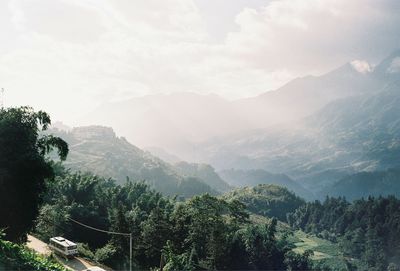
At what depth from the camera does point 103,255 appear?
46156 millimetres

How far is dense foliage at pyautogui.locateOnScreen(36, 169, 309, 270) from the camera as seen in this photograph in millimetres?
50344

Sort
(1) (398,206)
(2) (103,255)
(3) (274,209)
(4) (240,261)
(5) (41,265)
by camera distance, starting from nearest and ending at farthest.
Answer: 1. (5) (41,265)
2. (2) (103,255)
3. (4) (240,261)
4. (1) (398,206)
5. (3) (274,209)

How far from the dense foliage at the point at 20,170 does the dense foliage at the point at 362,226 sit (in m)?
97.2

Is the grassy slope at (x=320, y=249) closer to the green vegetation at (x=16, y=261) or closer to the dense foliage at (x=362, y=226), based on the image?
the dense foliage at (x=362, y=226)

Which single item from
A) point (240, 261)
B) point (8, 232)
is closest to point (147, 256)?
point (240, 261)

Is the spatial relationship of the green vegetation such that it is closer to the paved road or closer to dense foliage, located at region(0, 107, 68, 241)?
dense foliage, located at region(0, 107, 68, 241)

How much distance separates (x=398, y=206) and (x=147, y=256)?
111487 mm

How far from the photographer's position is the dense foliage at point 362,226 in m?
115

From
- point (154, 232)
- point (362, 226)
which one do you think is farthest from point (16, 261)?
point (362, 226)

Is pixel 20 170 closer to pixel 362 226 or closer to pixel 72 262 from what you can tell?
pixel 72 262

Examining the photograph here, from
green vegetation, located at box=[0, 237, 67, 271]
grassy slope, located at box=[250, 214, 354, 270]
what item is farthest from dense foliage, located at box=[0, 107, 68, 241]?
grassy slope, located at box=[250, 214, 354, 270]

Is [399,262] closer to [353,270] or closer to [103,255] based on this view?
[353,270]

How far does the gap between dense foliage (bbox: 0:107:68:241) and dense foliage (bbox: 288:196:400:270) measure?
9719 cm

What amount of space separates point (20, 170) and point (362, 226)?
130579 mm
